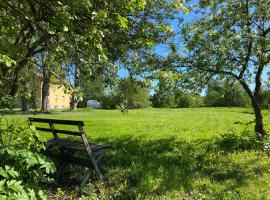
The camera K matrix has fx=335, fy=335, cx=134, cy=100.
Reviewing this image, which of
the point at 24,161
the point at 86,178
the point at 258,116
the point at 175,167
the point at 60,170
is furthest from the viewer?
the point at 258,116

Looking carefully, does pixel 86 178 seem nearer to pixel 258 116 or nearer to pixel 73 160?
pixel 73 160

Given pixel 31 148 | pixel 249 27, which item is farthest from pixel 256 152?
pixel 31 148

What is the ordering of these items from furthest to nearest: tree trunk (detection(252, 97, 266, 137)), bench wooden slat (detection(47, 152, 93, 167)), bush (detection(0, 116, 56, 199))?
tree trunk (detection(252, 97, 266, 137)) < bench wooden slat (detection(47, 152, 93, 167)) < bush (detection(0, 116, 56, 199))

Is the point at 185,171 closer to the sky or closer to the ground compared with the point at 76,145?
closer to the ground

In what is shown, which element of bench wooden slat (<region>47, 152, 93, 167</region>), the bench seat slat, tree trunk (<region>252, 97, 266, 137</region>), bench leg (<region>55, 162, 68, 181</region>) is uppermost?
tree trunk (<region>252, 97, 266, 137</region>)

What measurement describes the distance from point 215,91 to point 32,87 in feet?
16.6

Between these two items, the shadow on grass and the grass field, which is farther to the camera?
the shadow on grass

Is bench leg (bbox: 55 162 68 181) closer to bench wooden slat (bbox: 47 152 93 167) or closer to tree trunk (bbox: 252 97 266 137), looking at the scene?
bench wooden slat (bbox: 47 152 93 167)

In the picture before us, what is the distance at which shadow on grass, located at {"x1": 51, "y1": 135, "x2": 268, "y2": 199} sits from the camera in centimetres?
572

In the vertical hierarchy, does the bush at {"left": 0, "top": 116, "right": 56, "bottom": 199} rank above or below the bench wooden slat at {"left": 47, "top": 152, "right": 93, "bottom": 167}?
above

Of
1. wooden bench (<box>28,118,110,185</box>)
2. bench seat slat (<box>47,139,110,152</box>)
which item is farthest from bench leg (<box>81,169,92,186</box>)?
bench seat slat (<box>47,139,110,152</box>)

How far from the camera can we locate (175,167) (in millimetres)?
6977

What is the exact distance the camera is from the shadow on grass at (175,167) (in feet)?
18.8

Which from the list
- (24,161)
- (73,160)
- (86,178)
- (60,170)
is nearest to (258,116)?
(73,160)
